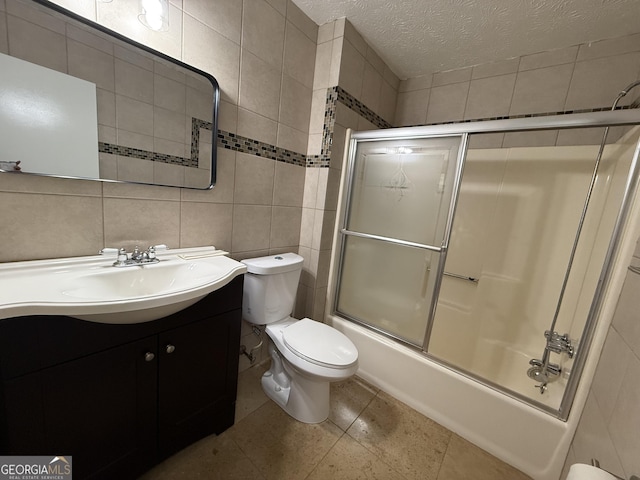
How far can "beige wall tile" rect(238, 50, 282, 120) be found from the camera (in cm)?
132

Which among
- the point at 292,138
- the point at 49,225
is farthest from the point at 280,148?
the point at 49,225

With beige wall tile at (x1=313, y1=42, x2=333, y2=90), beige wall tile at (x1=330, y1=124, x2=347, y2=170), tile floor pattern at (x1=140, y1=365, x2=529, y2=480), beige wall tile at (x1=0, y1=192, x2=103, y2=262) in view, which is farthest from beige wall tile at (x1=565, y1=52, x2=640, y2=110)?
beige wall tile at (x1=0, y1=192, x2=103, y2=262)

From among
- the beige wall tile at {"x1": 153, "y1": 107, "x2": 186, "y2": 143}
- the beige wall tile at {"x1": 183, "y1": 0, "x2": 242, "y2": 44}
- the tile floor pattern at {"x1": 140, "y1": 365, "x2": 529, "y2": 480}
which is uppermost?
the beige wall tile at {"x1": 183, "y1": 0, "x2": 242, "y2": 44}

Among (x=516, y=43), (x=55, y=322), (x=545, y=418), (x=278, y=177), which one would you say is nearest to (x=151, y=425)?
(x=55, y=322)

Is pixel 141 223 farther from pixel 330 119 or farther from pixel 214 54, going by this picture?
pixel 330 119

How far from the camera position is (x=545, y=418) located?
115 cm

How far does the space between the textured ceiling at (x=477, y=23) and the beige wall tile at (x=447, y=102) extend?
0.17 metres

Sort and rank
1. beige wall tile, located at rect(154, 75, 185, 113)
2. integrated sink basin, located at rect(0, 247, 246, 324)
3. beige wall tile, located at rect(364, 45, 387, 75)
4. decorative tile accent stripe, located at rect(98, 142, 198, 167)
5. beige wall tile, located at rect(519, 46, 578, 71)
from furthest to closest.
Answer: beige wall tile, located at rect(364, 45, 387, 75) < beige wall tile, located at rect(519, 46, 578, 71) < beige wall tile, located at rect(154, 75, 185, 113) < decorative tile accent stripe, located at rect(98, 142, 198, 167) < integrated sink basin, located at rect(0, 247, 246, 324)

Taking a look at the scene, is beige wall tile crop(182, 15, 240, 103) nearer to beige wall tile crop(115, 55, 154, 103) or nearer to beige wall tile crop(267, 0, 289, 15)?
beige wall tile crop(115, 55, 154, 103)

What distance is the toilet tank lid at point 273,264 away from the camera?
1.32 m

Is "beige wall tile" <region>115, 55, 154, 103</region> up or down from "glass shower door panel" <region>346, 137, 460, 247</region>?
up

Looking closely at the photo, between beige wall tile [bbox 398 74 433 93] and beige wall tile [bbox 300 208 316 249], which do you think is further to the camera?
beige wall tile [bbox 398 74 433 93]

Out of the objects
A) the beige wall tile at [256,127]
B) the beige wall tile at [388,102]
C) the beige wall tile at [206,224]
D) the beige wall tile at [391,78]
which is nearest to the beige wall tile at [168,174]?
the beige wall tile at [206,224]

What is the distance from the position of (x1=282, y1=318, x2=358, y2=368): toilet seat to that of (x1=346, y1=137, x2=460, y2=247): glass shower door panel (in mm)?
770
